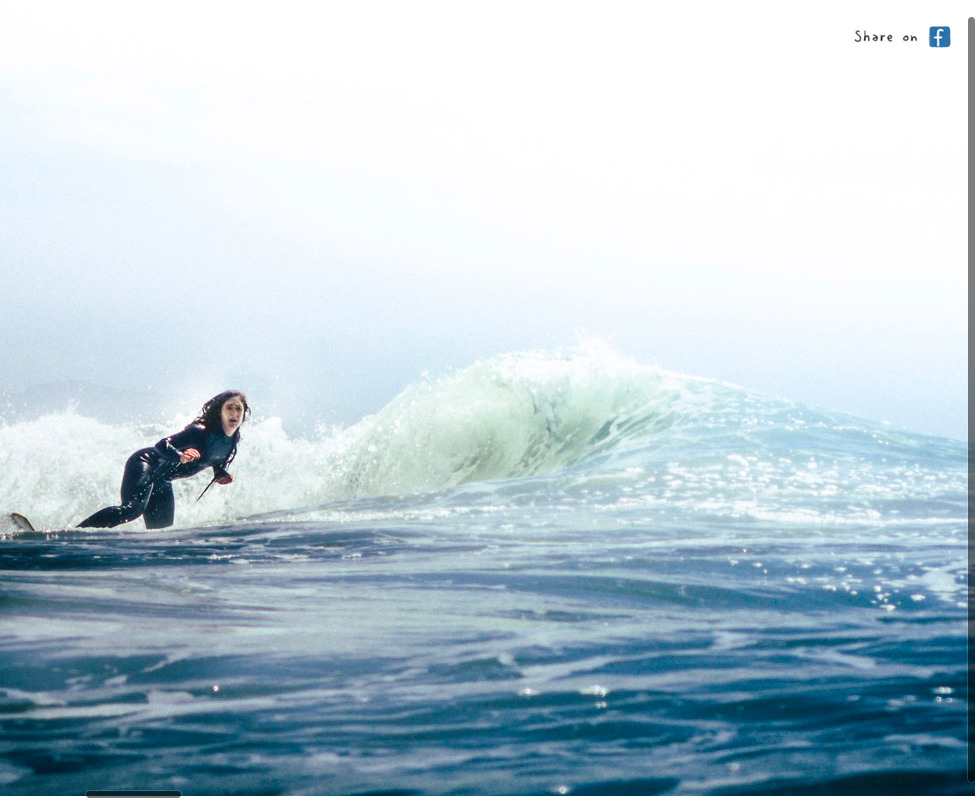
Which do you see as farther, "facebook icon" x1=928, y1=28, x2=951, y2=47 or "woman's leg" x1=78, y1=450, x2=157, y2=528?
"woman's leg" x1=78, y1=450, x2=157, y2=528

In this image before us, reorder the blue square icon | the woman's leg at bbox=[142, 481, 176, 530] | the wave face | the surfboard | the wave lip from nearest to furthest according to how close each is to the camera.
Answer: the blue square icon
the surfboard
the woman's leg at bbox=[142, 481, 176, 530]
the wave face
the wave lip

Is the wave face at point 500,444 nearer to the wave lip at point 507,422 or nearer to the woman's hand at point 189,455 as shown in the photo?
the wave lip at point 507,422

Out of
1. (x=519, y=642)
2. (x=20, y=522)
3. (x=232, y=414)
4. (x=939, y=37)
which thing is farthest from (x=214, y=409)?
(x=939, y=37)

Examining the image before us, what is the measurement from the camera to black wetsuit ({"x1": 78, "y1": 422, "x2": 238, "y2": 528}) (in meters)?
9.84

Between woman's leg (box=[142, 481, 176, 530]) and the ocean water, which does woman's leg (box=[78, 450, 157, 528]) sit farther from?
the ocean water

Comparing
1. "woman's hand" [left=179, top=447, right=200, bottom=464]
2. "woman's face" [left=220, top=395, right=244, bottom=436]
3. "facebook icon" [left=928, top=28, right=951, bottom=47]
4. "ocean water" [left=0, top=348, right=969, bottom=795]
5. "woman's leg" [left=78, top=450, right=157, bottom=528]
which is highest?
"facebook icon" [left=928, top=28, right=951, bottom=47]

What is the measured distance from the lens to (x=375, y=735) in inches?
121

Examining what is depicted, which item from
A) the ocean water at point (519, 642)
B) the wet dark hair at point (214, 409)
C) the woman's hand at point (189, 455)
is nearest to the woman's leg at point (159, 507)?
the woman's hand at point (189, 455)

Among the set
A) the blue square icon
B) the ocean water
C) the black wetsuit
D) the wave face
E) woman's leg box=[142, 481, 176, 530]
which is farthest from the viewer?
the wave face

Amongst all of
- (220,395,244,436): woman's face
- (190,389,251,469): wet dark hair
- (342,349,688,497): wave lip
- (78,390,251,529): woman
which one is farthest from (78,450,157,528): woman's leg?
(342,349,688,497): wave lip

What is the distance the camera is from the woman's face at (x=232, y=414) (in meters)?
10.0

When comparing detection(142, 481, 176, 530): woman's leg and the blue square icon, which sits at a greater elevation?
the blue square icon

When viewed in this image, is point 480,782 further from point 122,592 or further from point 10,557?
point 10,557

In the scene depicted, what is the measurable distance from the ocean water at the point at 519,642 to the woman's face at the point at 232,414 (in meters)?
1.10
